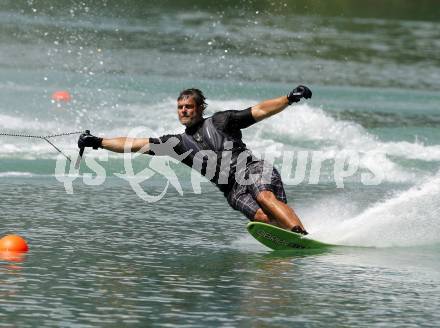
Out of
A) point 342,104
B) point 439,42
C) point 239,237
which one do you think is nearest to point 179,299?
point 239,237

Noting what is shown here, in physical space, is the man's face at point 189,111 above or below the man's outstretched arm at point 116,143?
above

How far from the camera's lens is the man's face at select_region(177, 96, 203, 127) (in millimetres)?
12469

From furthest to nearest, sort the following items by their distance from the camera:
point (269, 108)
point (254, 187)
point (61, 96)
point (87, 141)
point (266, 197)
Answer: point (61, 96) → point (254, 187) → point (266, 197) → point (87, 141) → point (269, 108)

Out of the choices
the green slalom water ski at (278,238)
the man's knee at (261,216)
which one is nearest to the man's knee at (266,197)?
the man's knee at (261,216)

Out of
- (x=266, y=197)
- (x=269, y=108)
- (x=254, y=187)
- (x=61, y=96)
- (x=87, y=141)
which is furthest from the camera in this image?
(x=61, y=96)

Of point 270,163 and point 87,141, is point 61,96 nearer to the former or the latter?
point 270,163

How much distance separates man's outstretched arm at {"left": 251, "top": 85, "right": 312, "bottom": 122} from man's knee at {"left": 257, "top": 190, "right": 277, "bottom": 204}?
29.5 inches

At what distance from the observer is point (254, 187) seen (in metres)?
12.6

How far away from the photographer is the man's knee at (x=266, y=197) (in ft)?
Result: 40.8

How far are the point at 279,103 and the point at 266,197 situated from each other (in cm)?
103

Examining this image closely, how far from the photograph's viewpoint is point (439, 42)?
138 ft

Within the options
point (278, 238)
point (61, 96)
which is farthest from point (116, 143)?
point (61, 96)

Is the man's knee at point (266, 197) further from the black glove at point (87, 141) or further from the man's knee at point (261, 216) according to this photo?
the black glove at point (87, 141)

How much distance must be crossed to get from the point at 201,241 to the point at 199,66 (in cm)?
2073
